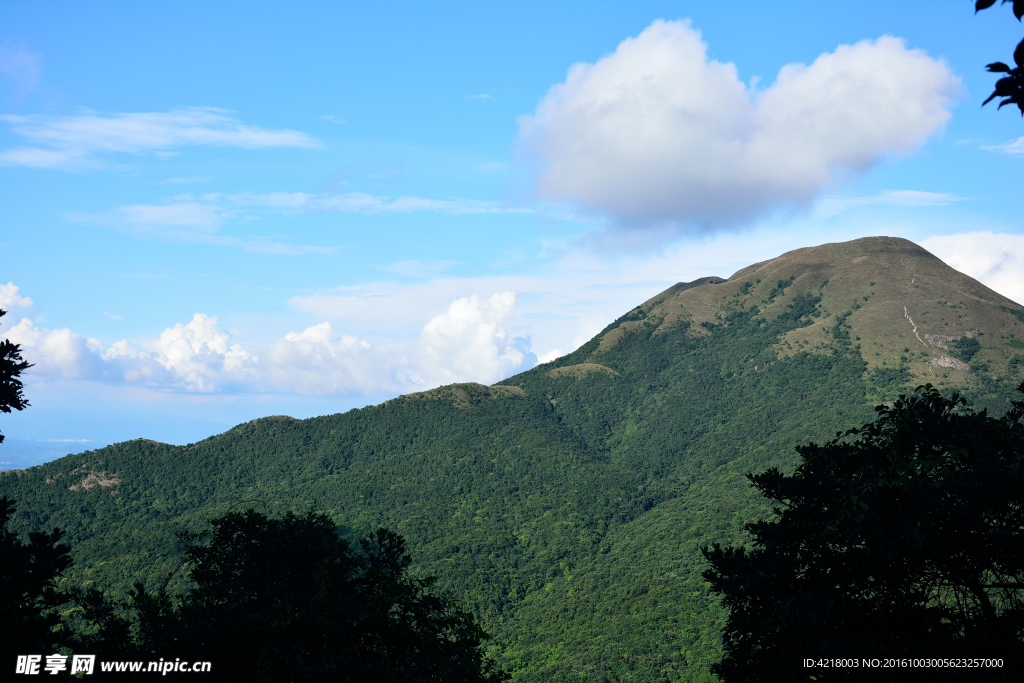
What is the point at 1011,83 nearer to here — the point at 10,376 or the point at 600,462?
the point at 10,376

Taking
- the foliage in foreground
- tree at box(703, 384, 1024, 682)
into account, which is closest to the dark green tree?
the foliage in foreground

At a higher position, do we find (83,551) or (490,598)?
(83,551)

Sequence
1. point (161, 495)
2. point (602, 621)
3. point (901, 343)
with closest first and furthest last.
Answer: point (602, 621)
point (161, 495)
point (901, 343)

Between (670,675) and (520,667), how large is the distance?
1883cm

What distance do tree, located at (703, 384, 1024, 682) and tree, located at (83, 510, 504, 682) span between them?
33.7 ft

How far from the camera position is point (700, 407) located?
481 ft

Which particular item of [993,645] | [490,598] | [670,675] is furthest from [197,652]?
[490,598]

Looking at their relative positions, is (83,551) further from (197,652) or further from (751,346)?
(751,346)

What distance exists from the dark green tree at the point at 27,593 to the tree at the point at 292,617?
6.74ft

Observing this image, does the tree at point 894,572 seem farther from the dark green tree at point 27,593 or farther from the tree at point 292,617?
the dark green tree at point 27,593

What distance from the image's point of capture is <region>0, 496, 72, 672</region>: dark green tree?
55.7 ft

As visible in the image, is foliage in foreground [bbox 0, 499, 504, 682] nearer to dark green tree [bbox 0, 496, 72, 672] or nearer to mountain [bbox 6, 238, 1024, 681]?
dark green tree [bbox 0, 496, 72, 672]

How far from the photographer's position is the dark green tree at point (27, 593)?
55.7 ft

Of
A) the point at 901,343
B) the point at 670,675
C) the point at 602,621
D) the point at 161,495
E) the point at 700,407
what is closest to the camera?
the point at 670,675
